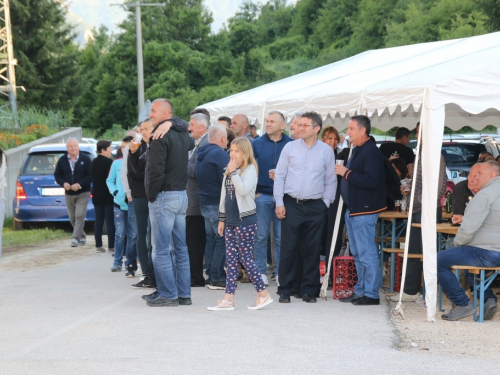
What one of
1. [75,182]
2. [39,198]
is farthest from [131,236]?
[39,198]

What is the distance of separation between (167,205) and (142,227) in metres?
1.70

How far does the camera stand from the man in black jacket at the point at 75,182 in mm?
16281

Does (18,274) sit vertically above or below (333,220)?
below

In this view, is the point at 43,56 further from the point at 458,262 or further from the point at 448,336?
the point at 448,336

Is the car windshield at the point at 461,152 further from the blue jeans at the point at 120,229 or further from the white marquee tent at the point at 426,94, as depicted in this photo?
the blue jeans at the point at 120,229

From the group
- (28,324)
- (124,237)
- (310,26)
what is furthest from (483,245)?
(310,26)

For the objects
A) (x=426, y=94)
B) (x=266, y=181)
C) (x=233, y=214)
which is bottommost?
(x=233, y=214)

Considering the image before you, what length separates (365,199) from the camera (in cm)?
969

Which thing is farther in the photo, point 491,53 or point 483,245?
point 491,53

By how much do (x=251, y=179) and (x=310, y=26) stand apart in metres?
82.5

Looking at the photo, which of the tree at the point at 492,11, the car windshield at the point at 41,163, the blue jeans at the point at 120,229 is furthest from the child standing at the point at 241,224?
the tree at the point at 492,11

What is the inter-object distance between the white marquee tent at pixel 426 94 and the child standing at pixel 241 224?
148cm

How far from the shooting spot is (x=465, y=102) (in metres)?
8.56

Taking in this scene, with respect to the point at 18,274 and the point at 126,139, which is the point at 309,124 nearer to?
the point at 126,139
